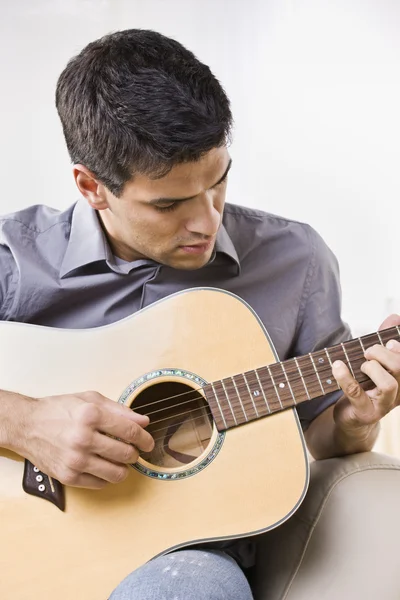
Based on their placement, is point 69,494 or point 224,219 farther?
point 224,219

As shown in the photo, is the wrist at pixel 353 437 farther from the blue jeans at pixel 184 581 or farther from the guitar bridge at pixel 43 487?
the guitar bridge at pixel 43 487

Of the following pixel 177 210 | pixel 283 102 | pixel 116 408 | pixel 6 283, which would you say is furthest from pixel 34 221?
pixel 283 102

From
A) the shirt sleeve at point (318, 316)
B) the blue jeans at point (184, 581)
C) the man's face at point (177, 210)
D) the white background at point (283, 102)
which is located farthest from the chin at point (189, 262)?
the white background at point (283, 102)

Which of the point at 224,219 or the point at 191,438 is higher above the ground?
the point at 224,219

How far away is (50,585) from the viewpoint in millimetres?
1104

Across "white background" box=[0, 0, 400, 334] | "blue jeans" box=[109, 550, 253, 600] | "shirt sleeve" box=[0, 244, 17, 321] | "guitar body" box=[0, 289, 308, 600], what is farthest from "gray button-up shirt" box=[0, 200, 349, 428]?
"white background" box=[0, 0, 400, 334]

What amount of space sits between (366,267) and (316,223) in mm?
194

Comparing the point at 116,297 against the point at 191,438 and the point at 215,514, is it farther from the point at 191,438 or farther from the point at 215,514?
the point at 215,514

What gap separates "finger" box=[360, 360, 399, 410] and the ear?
0.52 m

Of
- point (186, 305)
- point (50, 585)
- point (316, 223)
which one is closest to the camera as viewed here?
point (50, 585)

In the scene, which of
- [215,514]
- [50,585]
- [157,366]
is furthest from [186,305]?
[50,585]

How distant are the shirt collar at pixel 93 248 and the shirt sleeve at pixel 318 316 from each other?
145mm

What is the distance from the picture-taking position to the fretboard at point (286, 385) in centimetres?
115

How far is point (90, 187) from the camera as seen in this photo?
4.25ft
